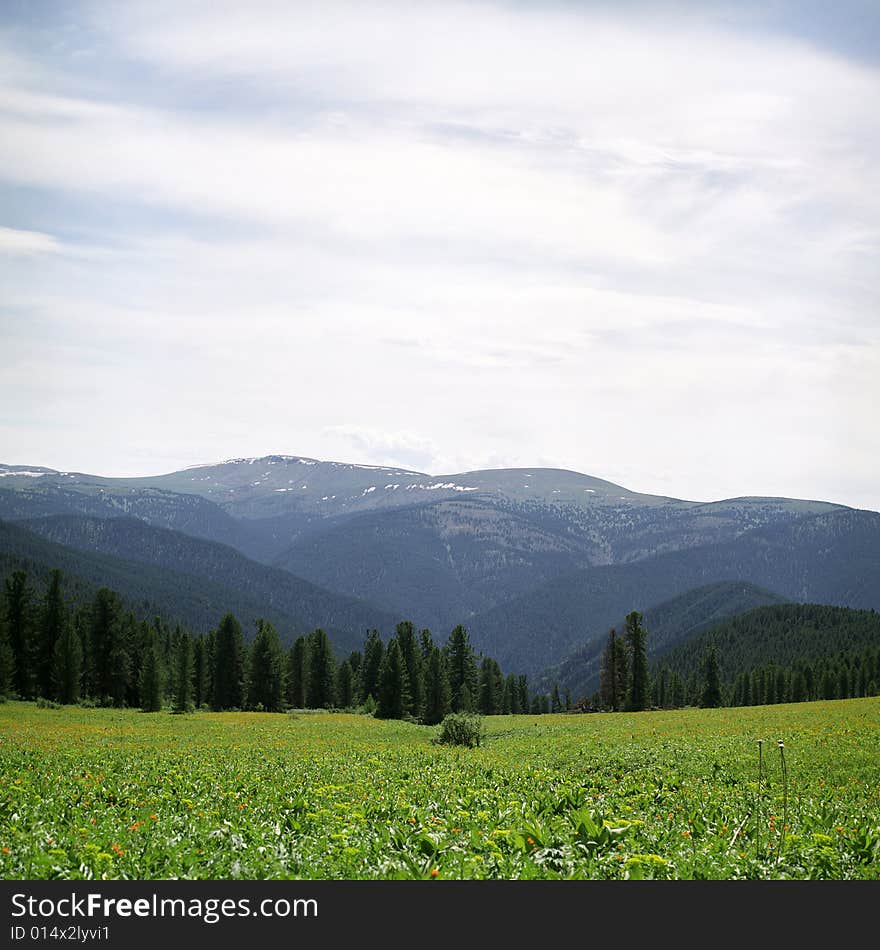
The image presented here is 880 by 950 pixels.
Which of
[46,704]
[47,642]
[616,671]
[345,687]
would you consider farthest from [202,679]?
[616,671]

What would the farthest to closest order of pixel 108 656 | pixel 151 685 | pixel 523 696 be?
pixel 523 696
pixel 108 656
pixel 151 685

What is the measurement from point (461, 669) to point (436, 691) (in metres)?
8.23

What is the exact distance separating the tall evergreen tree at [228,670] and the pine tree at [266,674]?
5.40ft

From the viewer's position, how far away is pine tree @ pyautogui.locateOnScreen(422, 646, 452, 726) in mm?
82562

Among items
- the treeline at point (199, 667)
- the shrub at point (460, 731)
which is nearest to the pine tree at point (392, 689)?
the treeline at point (199, 667)

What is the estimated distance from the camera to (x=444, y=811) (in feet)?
55.9

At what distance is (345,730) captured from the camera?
183ft

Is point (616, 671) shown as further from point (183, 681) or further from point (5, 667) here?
point (5, 667)

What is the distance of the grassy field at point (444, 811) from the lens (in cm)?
1156

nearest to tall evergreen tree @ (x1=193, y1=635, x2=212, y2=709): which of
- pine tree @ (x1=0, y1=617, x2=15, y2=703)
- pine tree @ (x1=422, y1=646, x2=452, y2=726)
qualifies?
pine tree @ (x1=0, y1=617, x2=15, y2=703)

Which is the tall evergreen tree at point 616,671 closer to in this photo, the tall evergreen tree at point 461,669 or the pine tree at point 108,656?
the tall evergreen tree at point 461,669
